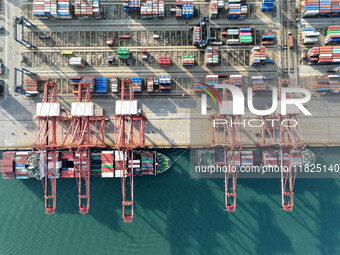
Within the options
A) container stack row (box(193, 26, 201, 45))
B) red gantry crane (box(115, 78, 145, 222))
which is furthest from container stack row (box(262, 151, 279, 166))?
container stack row (box(193, 26, 201, 45))

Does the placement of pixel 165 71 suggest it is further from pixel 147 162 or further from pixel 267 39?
pixel 267 39

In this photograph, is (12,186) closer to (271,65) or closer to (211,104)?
(211,104)

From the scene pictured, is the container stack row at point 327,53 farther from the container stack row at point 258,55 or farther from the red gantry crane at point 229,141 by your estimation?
the red gantry crane at point 229,141

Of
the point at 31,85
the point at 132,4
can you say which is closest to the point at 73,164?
the point at 31,85

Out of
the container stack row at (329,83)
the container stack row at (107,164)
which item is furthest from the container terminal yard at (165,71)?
the container stack row at (107,164)

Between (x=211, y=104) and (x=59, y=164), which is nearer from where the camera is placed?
(x=59, y=164)

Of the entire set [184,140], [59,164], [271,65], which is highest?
[271,65]

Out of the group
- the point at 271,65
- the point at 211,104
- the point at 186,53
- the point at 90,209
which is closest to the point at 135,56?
the point at 186,53

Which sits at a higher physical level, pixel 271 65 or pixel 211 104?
pixel 271 65
